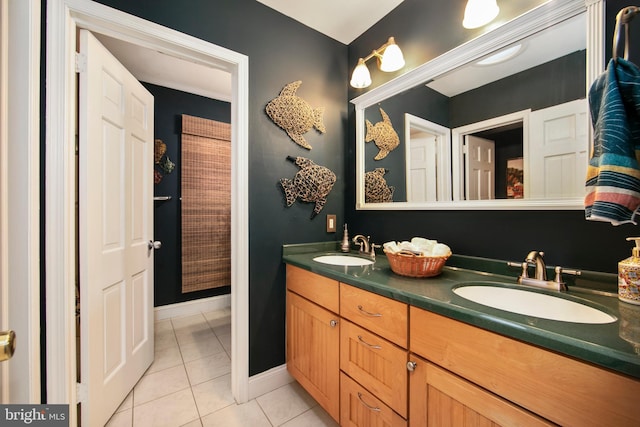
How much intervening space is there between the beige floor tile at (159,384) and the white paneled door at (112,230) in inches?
2.7

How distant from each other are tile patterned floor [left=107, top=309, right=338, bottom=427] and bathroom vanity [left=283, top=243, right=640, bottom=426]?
0.66 ft

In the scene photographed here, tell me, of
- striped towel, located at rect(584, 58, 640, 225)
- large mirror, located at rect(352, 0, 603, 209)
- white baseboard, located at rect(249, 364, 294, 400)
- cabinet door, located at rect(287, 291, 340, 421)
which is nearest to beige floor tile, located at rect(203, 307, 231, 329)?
white baseboard, located at rect(249, 364, 294, 400)

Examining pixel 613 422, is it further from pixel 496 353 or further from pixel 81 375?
pixel 81 375

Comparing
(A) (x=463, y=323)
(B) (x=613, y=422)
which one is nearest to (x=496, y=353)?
(A) (x=463, y=323)

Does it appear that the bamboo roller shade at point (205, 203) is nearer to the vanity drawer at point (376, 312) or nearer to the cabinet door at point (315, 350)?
the cabinet door at point (315, 350)

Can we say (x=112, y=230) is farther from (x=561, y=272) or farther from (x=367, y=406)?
(x=561, y=272)

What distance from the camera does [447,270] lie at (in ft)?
4.24

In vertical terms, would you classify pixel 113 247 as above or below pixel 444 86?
below

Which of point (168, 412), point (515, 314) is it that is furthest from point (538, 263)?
point (168, 412)

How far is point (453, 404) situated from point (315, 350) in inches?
30.6

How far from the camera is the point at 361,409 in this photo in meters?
1.12

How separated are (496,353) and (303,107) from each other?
1682 mm

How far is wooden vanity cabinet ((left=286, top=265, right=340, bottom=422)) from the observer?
4.15 feet

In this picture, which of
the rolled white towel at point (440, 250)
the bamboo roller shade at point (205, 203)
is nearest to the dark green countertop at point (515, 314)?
the rolled white towel at point (440, 250)
